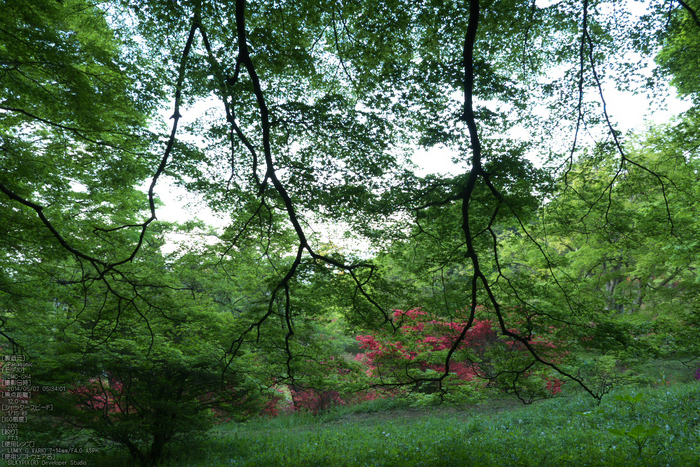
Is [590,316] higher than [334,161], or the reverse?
[334,161]

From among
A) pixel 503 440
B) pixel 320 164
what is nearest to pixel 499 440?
pixel 503 440

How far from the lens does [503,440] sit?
19.8ft

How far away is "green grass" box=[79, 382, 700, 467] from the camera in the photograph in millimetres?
4773

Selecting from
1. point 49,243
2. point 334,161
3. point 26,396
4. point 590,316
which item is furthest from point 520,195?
point 26,396

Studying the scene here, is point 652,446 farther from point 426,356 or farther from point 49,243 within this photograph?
point 49,243

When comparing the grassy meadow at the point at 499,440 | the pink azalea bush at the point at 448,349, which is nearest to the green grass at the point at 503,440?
the grassy meadow at the point at 499,440

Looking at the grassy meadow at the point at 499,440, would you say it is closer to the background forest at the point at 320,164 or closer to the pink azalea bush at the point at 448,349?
the background forest at the point at 320,164

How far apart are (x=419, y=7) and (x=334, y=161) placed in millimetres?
2291

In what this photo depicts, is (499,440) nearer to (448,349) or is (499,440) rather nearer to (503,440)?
(503,440)

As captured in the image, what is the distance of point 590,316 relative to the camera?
5.31 m

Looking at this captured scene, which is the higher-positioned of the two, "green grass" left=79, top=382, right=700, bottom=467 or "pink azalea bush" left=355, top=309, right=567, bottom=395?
"pink azalea bush" left=355, top=309, right=567, bottom=395

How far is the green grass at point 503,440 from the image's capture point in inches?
188

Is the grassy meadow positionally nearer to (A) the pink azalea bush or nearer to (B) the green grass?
(B) the green grass

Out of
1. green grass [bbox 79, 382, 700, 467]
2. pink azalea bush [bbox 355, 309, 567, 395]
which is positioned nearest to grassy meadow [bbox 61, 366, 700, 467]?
green grass [bbox 79, 382, 700, 467]
